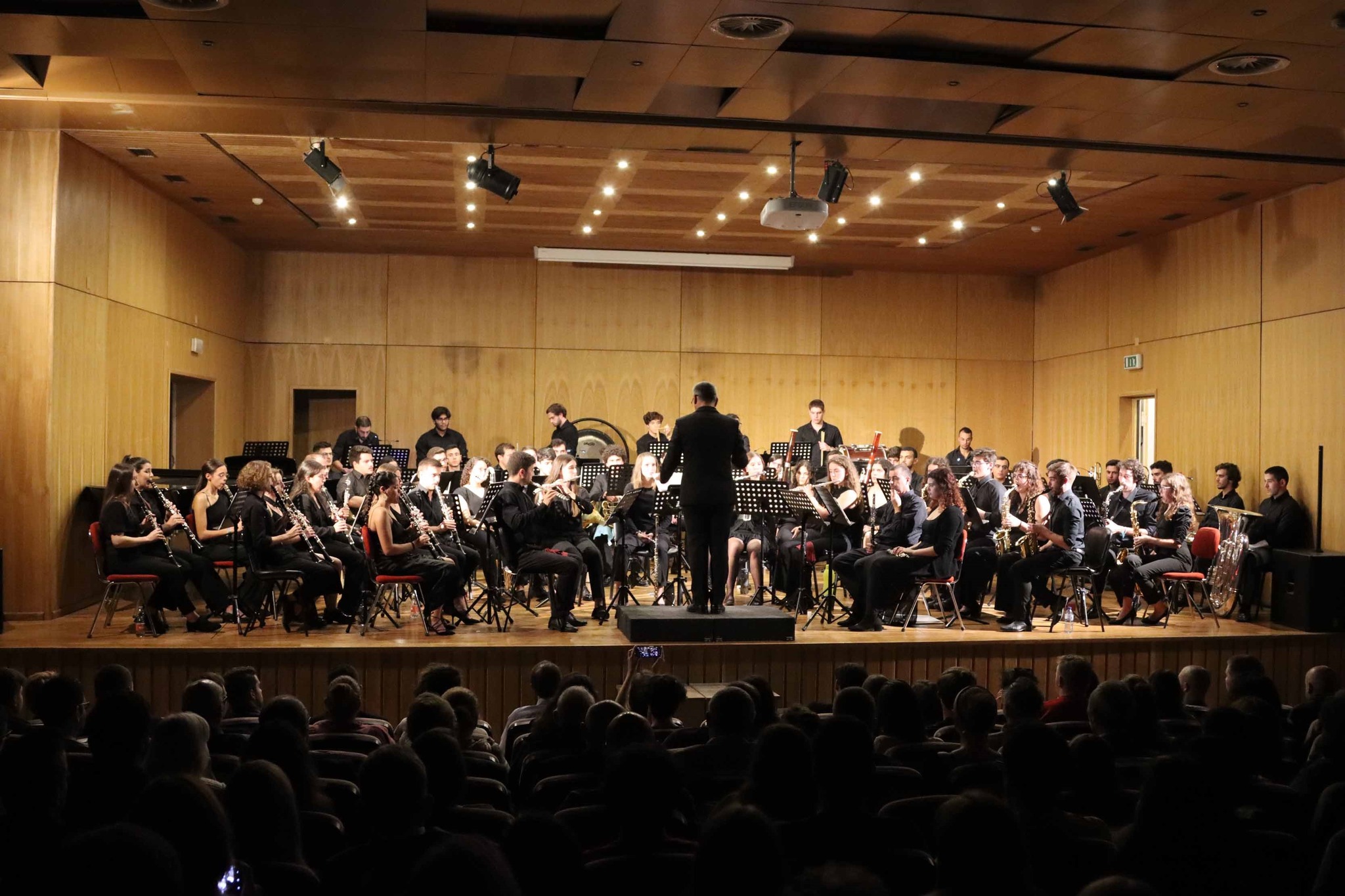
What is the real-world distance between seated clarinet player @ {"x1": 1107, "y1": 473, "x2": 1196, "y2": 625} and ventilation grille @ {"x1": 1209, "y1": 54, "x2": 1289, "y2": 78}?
3.23 metres

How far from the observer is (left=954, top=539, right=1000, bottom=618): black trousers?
8.65 metres

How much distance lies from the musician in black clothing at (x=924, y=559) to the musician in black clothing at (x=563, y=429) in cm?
478

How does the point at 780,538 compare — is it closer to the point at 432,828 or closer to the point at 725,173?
the point at 725,173

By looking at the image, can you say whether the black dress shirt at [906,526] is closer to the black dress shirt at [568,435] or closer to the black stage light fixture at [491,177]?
the black stage light fixture at [491,177]

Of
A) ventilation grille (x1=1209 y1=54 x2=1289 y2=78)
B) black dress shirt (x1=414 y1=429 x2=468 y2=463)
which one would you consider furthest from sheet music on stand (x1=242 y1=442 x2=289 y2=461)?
ventilation grille (x1=1209 y1=54 x2=1289 y2=78)

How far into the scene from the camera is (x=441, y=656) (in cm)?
691

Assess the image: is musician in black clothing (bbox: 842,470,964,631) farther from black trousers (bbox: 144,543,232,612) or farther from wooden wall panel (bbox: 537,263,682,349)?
wooden wall panel (bbox: 537,263,682,349)

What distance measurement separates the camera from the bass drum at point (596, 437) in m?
13.9

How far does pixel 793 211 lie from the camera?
26.5 feet

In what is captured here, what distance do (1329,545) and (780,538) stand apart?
437cm

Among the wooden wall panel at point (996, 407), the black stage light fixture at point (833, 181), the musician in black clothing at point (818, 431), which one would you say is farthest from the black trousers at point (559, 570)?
the wooden wall panel at point (996, 407)

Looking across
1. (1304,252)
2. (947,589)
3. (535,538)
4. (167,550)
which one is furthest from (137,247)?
(1304,252)

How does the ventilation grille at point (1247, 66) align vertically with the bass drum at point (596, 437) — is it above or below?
above

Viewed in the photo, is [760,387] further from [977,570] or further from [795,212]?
[795,212]
